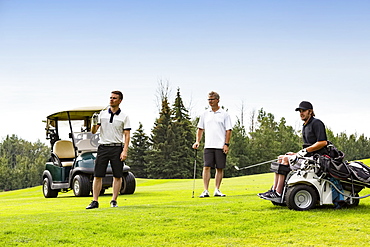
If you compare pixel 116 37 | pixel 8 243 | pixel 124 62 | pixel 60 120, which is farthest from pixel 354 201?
pixel 124 62

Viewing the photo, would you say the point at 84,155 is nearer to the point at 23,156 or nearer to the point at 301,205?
the point at 301,205

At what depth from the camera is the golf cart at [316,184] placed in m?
6.85

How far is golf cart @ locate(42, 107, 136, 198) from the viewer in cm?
1263

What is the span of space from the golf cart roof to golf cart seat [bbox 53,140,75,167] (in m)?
0.71

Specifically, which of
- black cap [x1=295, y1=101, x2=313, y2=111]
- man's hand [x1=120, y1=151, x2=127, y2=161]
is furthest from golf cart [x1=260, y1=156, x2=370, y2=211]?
man's hand [x1=120, y1=151, x2=127, y2=161]

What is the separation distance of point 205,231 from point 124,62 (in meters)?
30.6

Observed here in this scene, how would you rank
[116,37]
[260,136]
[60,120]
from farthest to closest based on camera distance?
[260,136] < [116,37] < [60,120]

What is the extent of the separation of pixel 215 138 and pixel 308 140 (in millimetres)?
2914

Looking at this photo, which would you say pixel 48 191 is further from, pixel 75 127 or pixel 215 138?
pixel 215 138

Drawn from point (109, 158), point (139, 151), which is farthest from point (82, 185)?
point (139, 151)

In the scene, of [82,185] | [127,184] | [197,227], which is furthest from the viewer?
[127,184]

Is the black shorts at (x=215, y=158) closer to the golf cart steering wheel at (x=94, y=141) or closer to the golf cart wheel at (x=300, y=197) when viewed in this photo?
the golf cart wheel at (x=300, y=197)

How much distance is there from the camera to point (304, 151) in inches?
273

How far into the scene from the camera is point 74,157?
13.6 meters
